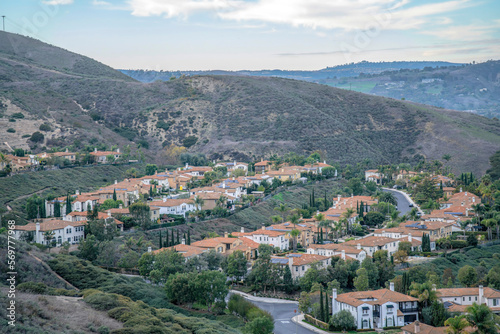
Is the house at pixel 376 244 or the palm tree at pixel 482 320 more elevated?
the palm tree at pixel 482 320

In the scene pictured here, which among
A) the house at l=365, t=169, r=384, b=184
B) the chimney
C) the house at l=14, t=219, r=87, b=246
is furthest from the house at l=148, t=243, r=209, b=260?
the house at l=365, t=169, r=384, b=184

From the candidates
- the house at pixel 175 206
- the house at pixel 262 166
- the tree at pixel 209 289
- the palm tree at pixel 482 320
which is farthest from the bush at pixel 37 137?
the palm tree at pixel 482 320

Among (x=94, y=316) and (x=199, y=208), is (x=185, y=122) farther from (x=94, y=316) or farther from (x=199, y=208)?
(x=94, y=316)

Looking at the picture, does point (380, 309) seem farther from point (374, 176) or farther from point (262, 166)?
point (374, 176)

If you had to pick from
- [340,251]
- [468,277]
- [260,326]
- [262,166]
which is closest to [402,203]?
[262,166]

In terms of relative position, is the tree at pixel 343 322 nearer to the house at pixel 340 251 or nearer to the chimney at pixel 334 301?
the chimney at pixel 334 301

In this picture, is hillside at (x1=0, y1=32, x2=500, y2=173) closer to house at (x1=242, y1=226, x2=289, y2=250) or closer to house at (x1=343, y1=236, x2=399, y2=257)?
house at (x1=242, y1=226, x2=289, y2=250)
